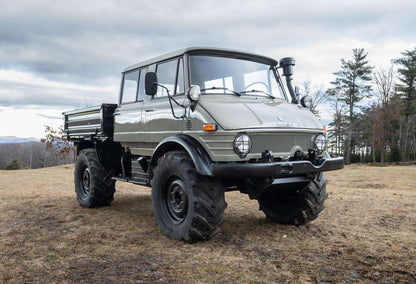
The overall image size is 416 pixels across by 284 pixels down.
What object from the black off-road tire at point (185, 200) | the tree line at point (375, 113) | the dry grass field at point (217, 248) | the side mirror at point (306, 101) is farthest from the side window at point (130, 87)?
the tree line at point (375, 113)

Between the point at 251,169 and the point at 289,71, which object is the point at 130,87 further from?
the point at 251,169

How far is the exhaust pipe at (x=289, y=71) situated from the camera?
6234mm

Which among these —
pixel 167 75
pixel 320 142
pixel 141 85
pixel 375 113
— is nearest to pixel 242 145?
pixel 320 142

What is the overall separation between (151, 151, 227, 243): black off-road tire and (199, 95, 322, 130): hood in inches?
28.7

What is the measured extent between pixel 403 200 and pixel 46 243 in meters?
7.05

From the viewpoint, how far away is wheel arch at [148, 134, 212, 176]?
4594mm

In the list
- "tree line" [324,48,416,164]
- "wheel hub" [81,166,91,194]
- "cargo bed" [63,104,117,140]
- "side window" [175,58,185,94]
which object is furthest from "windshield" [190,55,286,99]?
"tree line" [324,48,416,164]

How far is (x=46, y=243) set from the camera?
5.10 m

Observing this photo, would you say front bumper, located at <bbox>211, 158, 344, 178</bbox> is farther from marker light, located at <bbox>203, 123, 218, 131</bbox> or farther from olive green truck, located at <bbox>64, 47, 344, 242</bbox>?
marker light, located at <bbox>203, 123, 218, 131</bbox>

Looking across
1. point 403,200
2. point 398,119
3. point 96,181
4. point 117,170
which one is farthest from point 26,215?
point 398,119

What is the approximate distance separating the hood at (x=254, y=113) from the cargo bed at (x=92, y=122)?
9.29 feet

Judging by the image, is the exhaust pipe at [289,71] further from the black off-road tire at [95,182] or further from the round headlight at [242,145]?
the black off-road tire at [95,182]

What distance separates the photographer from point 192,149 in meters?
4.79

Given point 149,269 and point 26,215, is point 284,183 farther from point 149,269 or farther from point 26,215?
point 26,215
